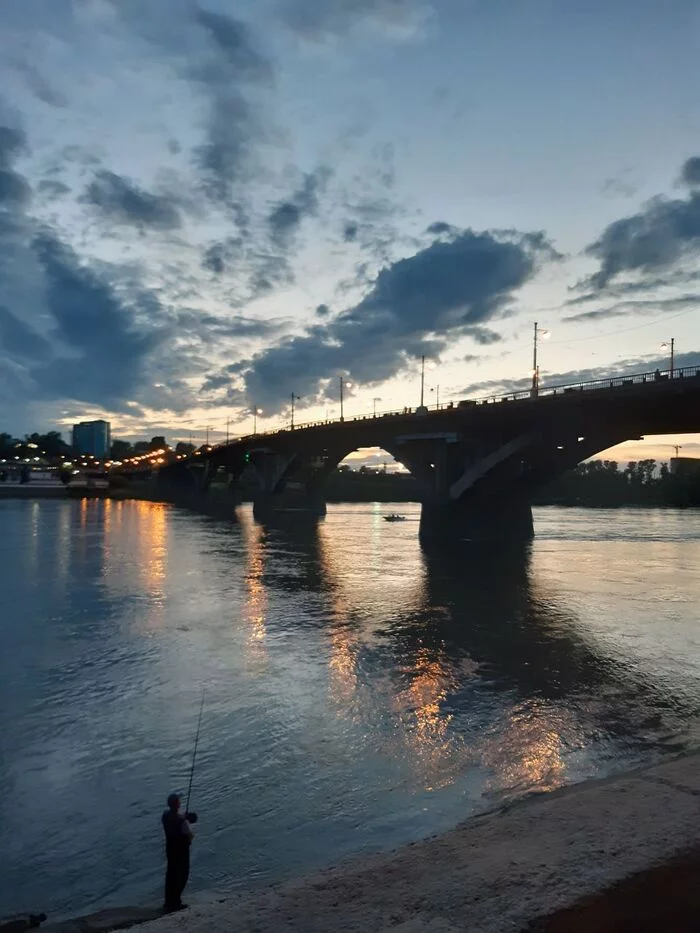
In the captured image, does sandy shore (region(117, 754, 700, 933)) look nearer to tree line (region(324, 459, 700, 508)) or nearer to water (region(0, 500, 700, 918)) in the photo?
water (region(0, 500, 700, 918))

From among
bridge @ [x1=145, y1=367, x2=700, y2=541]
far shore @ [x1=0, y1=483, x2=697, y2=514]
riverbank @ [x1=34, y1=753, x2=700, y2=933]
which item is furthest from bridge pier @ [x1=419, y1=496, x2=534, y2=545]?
far shore @ [x1=0, y1=483, x2=697, y2=514]

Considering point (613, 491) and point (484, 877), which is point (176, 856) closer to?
point (484, 877)

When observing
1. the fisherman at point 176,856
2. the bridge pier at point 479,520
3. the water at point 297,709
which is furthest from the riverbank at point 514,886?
the bridge pier at point 479,520

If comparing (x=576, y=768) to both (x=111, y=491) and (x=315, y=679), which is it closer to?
(x=315, y=679)

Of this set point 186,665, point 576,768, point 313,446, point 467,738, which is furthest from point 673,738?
point 313,446

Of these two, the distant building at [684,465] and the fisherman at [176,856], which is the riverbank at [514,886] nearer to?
the fisherman at [176,856]

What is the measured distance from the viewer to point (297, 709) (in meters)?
14.7

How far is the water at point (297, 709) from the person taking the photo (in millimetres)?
9219

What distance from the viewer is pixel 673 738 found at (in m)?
12.7

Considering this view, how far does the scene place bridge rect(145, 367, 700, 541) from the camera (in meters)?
45.0

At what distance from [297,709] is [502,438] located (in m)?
45.1

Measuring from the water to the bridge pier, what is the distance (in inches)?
1036

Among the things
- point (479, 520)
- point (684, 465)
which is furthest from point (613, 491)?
point (479, 520)

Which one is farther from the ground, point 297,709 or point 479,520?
point 479,520
